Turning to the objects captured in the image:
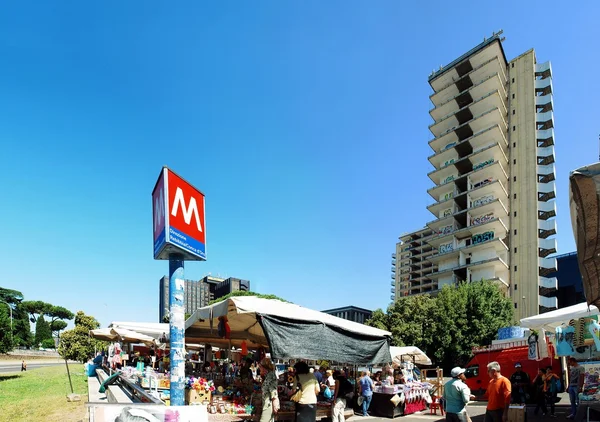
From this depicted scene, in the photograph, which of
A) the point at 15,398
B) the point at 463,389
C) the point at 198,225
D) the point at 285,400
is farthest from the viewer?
the point at 15,398

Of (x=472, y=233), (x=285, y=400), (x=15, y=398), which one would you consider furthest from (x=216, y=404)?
(x=472, y=233)

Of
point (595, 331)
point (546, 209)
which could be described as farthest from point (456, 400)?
point (546, 209)

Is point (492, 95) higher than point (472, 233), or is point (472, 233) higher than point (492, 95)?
point (492, 95)

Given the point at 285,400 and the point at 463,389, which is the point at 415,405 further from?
the point at 463,389

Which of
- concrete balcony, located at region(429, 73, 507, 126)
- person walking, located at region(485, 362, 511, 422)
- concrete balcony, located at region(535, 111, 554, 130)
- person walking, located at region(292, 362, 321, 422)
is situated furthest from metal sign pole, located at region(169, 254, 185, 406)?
concrete balcony, located at region(535, 111, 554, 130)

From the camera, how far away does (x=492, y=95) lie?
60.9 m

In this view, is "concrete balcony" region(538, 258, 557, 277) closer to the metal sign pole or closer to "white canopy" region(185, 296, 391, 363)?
"white canopy" region(185, 296, 391, 363)

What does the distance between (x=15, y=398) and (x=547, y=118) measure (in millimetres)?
65534

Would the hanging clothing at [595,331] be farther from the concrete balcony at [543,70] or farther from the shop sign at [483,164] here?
the concrete balcony at [543,70]

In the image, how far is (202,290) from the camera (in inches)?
7160

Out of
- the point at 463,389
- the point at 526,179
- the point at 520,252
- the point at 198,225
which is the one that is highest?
the point at 526,179

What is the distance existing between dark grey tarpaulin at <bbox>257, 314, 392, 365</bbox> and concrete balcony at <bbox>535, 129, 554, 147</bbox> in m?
59.6

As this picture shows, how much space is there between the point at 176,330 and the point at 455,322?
42449 millimetres

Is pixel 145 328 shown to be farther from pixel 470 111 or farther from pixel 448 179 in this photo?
pixel 470 111
